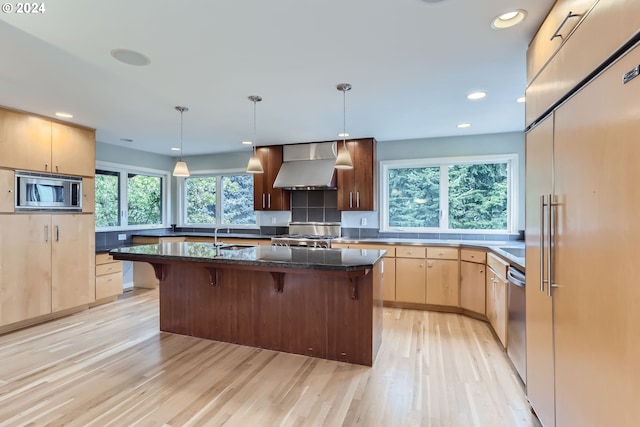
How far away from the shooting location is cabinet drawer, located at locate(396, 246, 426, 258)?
408 cm

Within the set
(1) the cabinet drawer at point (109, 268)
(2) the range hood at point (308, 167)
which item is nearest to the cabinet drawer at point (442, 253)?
(2) the range hood at point (308, 167)

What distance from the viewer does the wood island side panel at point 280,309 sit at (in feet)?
8.59

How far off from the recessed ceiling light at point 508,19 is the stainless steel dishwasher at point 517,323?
64.7 inches

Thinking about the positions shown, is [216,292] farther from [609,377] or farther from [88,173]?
[609,377]

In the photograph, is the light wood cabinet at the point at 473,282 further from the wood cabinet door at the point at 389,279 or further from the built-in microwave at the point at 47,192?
the built-in microwave at the point at 47,192

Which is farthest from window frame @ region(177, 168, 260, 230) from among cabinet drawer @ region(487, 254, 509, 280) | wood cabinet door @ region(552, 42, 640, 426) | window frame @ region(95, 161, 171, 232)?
wood cabinet door @ region(552, 42, 640, 426)

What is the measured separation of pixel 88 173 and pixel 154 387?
316 centimetres

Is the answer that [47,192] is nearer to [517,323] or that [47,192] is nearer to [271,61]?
[271,61]

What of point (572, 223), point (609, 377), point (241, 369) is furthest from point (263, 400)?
point (572, 223)

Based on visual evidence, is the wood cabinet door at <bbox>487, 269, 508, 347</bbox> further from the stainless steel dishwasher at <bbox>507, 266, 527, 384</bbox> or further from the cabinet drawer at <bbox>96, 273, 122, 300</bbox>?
the cabinet drawer at <bbox>96, 273, 122, 300</bbox>

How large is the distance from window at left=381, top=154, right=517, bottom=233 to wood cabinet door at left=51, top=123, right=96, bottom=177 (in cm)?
408

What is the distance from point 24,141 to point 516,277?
5.05 metres

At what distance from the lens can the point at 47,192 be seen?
367 centimetres

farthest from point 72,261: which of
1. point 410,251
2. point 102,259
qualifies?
point 410,251
